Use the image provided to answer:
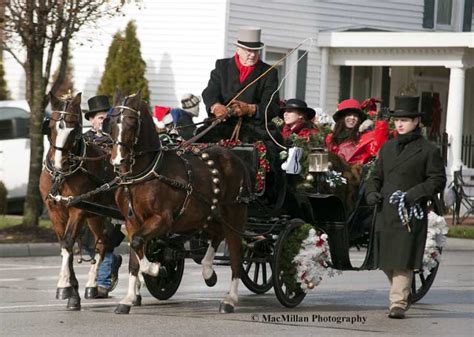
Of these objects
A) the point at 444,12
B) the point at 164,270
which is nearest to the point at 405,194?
the point at 164,270

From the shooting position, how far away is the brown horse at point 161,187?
37.4 feet

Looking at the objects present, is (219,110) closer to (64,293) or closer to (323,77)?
(64,293)

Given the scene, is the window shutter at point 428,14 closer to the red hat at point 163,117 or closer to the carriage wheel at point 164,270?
the red hat at point 163,117

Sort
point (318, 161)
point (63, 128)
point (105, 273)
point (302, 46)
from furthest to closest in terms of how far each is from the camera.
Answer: point (302, 46) → point (105, 273) → point (318, 161) → point (63, 128)

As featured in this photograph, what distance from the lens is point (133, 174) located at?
1146 centimetres

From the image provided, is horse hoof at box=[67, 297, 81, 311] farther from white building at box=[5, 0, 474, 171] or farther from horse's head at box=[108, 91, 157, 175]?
white building at box=[5, 0, 474, 171]

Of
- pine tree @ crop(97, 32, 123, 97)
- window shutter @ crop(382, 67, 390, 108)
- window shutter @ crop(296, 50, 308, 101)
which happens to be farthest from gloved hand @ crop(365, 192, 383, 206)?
window shutter @ crop(382, 67, 390, 108)

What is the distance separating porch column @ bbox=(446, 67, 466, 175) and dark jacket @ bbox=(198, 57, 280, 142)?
16533 millimetres

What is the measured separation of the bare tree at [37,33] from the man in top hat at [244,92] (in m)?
6.21

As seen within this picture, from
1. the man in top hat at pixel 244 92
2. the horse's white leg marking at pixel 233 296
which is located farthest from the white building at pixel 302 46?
the horse's white leg marking at pixel 233 296

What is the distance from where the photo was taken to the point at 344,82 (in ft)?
102

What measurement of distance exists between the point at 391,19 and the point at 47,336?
22.8m

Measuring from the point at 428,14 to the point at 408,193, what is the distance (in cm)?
2112

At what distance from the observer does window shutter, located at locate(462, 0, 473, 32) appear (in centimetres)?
3303
